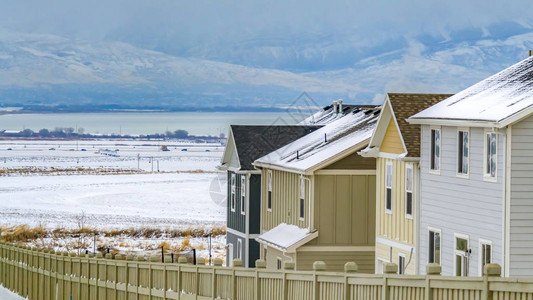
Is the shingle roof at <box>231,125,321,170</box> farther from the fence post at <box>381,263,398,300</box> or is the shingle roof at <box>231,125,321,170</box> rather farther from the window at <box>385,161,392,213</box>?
the fence post at <box>381,263,398,300</box>

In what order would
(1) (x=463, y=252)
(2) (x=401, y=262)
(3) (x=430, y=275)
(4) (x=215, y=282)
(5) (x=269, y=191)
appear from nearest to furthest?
(3) (x=430, y=275)
(4) (x=215, y=282)
(1) (x=463, y=252)
(2) (x=401, y=262)
(5) (x=269, y=191)

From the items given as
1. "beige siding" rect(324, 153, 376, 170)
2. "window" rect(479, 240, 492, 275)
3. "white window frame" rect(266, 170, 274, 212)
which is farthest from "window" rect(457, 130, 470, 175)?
"white window frame" rect(266, 170, 274, 212)

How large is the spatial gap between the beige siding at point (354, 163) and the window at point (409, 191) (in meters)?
5.32

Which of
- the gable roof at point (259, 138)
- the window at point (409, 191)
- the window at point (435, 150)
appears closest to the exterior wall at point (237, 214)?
the gable roof at point (259, 138)

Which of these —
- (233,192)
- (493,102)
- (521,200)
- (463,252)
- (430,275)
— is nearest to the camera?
(430,275)

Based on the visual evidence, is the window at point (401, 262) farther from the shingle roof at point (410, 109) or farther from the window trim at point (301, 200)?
the window trim at point (301, 200)

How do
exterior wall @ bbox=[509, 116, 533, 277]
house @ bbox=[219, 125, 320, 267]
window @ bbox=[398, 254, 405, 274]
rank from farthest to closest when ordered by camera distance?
house @ bbox=[219, 125, 320, 267] → window @ bbox=[398, 254, 405, 274] → exterior wall @ bbox=[509, 116, 533, 277]

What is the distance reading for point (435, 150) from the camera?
29.3 metres

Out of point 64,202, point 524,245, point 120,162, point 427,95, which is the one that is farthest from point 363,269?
point 120,162

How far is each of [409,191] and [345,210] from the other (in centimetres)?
624

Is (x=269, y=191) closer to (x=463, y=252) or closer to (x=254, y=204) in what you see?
(x=254, y=204)

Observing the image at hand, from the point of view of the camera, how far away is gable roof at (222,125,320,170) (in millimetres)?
46406

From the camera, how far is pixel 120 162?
18812 cm

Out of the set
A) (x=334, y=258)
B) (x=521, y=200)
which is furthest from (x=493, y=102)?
(x=334, y=258)
